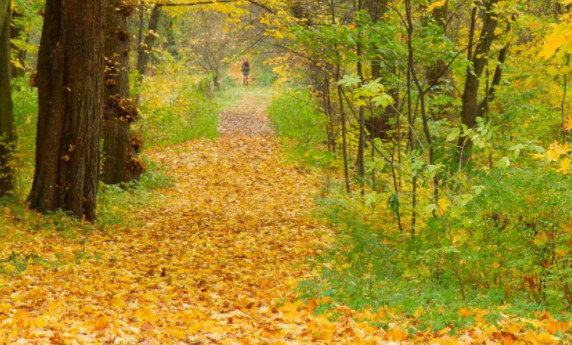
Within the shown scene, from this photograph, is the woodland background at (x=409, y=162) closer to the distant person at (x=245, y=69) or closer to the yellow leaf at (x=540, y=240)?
the yellow leaf at (x=540, y=240)

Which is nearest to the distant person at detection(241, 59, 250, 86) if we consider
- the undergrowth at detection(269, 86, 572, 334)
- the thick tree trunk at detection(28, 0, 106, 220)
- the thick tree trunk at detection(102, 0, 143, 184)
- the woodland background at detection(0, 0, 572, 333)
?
the woodland background at detection(0, 0, 572, 333)

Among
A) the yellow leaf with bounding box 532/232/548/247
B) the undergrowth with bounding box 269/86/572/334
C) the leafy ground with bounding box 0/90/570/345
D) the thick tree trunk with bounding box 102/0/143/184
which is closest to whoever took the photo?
the leafy ground with bounding box 0/90/570/345

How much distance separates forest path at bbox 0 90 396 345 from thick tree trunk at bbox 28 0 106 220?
1012 mm

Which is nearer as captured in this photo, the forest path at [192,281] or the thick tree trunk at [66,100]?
the forest path at [192,281]

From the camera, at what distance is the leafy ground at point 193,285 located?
425 centimetres

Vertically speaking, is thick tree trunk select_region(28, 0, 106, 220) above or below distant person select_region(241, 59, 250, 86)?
below

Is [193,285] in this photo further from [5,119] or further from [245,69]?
[245,69]

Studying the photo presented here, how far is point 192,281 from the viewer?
6.39m

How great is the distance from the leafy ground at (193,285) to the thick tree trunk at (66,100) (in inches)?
29.7

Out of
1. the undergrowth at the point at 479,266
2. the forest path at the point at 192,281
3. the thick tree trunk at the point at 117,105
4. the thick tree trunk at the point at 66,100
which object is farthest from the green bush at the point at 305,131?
the undergrowth at the point at 479,266

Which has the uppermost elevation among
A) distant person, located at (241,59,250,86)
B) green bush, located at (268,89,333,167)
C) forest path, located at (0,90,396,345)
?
distant person, located at (241,59,250,86)

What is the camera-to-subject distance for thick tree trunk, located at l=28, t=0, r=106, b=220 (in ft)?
25.9

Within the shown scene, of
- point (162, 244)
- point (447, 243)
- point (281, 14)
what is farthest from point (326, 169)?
point (447, 243)

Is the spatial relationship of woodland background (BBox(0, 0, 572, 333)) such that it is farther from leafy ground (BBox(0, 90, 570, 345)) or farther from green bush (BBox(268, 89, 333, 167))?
green bush (BBox(268, 89, 333, 167))
